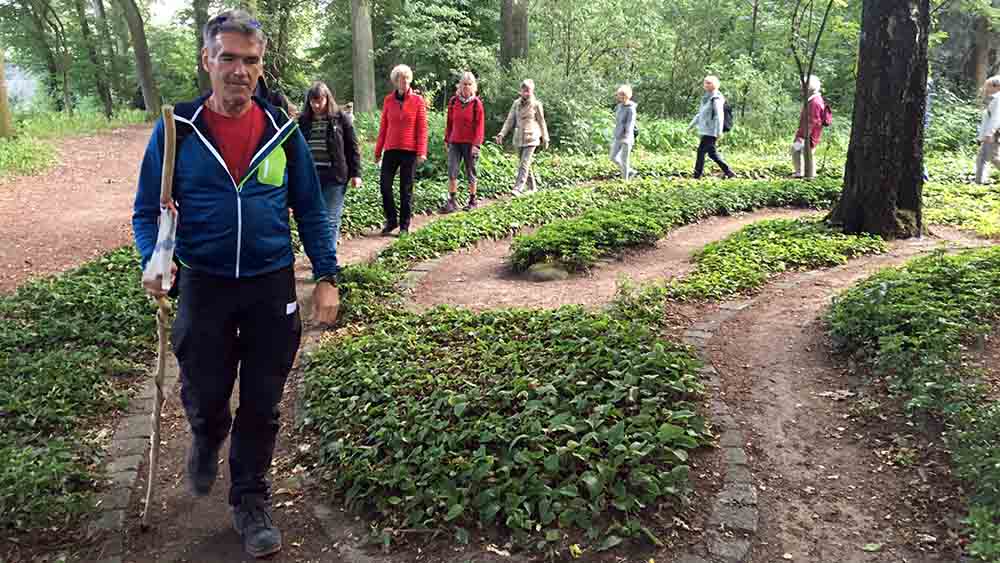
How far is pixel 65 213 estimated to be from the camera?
11.1 metres

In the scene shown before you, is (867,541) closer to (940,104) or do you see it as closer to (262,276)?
(262,276)

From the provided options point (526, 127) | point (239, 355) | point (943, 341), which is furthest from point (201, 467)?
point (526, 127)

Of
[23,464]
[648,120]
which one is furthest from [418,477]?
[648,120]

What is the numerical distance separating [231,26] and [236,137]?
43cm

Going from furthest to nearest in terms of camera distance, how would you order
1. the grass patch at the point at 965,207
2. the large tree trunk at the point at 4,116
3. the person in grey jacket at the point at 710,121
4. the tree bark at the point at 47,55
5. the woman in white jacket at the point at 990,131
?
the tree bark at the point at 47,55, the large tree trunk at the point at 4,116, the person in grey jacket at the point at 710,121, the woman in white jacket at the point at 990,131, the grass patch at the point at 965,207

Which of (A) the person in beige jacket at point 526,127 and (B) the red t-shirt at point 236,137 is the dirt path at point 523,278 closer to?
(A) the person in beige jacket at point 526,127

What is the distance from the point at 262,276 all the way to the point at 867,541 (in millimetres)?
2871

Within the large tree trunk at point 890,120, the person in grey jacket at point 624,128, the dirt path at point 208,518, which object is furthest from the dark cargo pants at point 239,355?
the person in grey jacket at point 624,128

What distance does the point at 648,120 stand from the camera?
22.7 meters

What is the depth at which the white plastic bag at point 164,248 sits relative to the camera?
121 inches

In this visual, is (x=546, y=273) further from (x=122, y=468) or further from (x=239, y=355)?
(x=239, y=355)

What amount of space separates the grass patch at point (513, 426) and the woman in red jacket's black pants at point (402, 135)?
4.19m

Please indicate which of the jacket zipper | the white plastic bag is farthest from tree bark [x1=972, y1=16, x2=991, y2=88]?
the white plastic bag

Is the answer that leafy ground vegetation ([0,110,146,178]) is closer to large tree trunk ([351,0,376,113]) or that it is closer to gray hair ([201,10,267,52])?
large tree trunk ([351,0,376,113])
